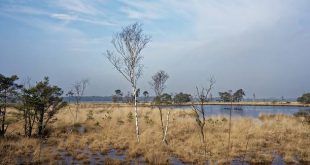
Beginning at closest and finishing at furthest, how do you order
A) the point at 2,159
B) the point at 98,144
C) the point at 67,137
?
1. the point at 2,159
2. the point at 98,144
3. the point at 67,137

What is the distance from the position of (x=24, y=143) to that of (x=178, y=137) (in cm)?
954

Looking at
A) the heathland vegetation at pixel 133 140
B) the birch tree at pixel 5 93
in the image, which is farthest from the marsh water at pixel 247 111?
the birch tree at pixel 5 93

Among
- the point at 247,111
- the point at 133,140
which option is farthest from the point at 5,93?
the point at 247,111

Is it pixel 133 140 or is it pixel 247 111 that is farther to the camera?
pixel 247 111

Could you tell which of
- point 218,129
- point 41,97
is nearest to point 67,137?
point 41,97

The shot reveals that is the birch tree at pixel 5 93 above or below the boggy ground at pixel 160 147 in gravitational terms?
above

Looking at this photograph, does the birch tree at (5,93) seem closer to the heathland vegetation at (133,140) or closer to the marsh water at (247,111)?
the heathland vegetation at (133,140)

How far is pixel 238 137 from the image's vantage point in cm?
2094

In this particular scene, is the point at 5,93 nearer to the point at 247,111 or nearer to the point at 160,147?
the point at 160,147

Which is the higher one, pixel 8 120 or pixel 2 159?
pixel 8 120

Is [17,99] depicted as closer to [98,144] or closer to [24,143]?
[24,143]

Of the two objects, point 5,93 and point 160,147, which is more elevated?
point 5,93

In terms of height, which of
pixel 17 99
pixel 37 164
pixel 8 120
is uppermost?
pixel 17 99

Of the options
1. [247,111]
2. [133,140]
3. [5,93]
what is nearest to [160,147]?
[133,140]
